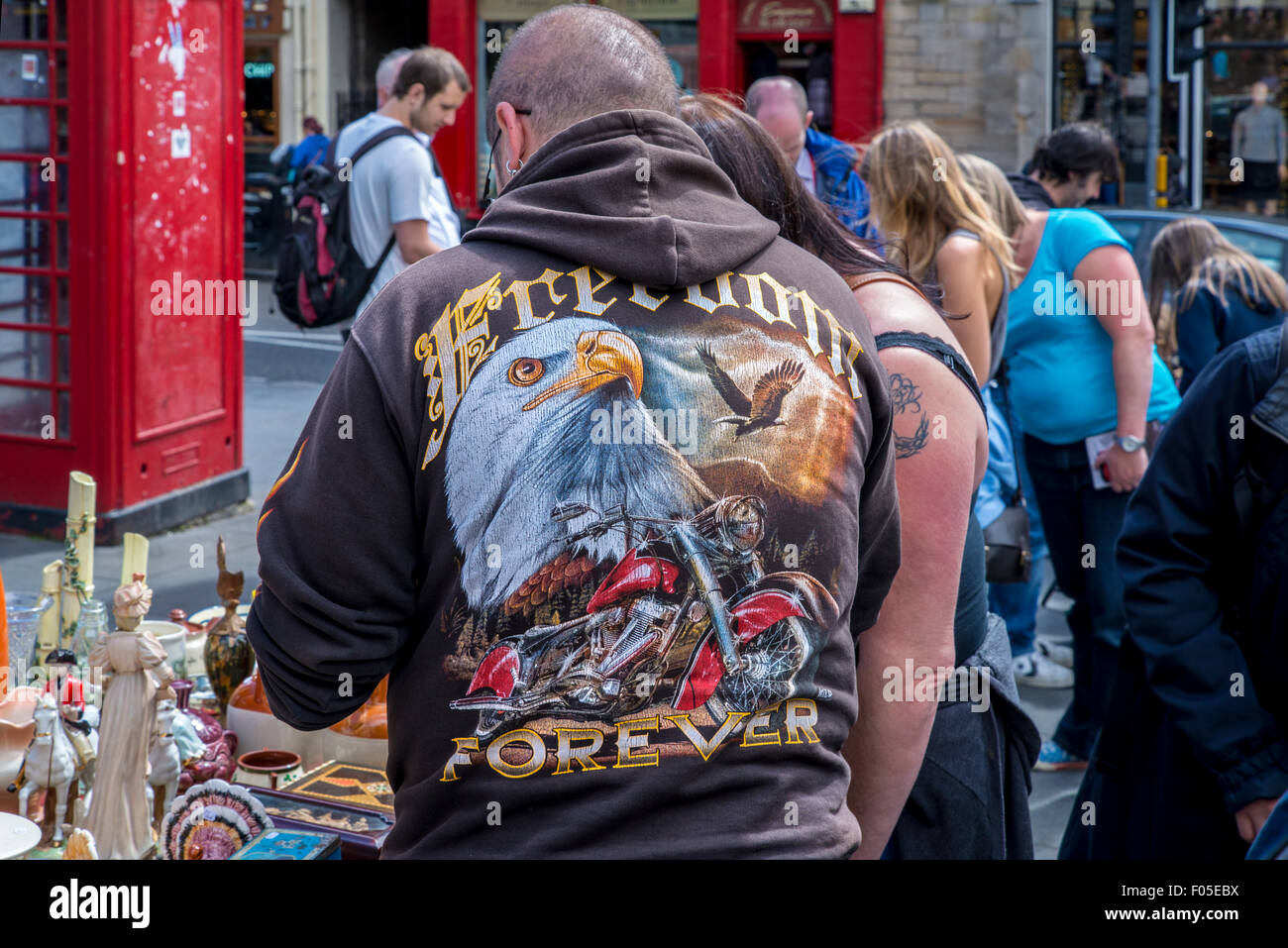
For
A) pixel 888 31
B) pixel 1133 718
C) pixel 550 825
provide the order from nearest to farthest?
1. pixel 550 825
2. pixel 1133 718
3. pixel 888 31

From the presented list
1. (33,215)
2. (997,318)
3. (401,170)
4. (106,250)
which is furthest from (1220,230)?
(33,215)

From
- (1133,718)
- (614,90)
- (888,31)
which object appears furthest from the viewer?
(888,31)

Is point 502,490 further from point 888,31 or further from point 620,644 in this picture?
point 888,31

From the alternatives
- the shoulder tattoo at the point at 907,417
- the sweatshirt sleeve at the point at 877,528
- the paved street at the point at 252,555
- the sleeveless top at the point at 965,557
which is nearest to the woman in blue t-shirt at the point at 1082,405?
the paved street at the point at 252,555

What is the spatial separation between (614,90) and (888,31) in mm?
16385

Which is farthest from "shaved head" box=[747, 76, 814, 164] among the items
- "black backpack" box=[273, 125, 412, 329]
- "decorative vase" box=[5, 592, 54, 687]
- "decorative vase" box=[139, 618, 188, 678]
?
"decorative vase" box=[5, 592, 54, 687]

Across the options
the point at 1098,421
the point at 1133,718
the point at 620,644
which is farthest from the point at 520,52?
the point at 1098,421

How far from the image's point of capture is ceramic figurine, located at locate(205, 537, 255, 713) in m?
2.72

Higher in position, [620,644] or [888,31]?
[888,31]

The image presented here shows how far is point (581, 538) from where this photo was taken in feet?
5.08

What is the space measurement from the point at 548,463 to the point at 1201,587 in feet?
4.49

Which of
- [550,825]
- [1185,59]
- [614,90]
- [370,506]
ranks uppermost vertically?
[1185,59]

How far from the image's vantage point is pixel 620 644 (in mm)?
1549

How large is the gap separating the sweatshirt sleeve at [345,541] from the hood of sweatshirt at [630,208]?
0.84 feet
